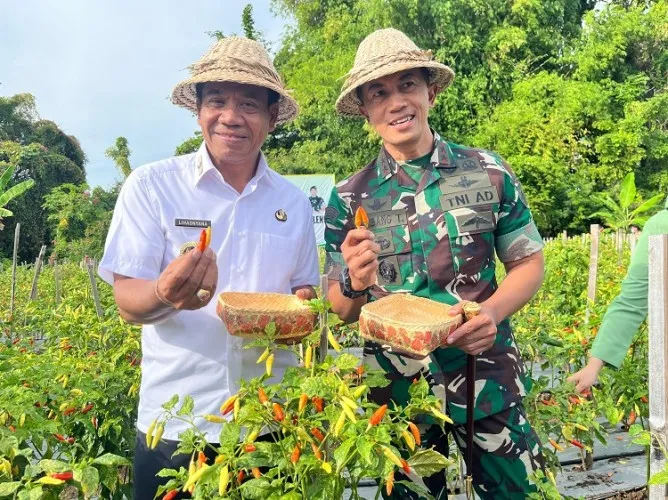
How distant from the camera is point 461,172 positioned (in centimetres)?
185

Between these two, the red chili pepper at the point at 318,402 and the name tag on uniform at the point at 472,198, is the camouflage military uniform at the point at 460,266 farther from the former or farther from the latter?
the red chili pepper at the point at 318,402

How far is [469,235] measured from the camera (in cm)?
180

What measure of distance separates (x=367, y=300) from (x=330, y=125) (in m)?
16.9

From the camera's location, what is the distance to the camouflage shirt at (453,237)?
1794 millimetres

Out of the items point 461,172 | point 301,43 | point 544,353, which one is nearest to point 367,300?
point 461,172

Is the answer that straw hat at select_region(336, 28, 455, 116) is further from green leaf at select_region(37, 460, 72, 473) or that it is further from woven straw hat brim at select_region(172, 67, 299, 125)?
green leaf at select_region(37, 460, 72, 473)

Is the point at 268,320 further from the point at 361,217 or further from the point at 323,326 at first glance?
the point at 361,217

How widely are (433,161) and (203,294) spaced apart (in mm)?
827

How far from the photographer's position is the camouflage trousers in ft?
5.84

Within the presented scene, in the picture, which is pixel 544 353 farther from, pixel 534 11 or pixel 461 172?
pixel 534 11

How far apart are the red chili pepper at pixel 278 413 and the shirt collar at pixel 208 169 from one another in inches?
28.8

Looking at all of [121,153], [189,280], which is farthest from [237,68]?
[121,153]

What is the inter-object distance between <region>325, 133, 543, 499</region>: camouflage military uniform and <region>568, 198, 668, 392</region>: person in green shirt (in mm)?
305

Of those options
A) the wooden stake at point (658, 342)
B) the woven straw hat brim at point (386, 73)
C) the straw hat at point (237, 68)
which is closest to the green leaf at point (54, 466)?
the straw hat at point (237, 68)
